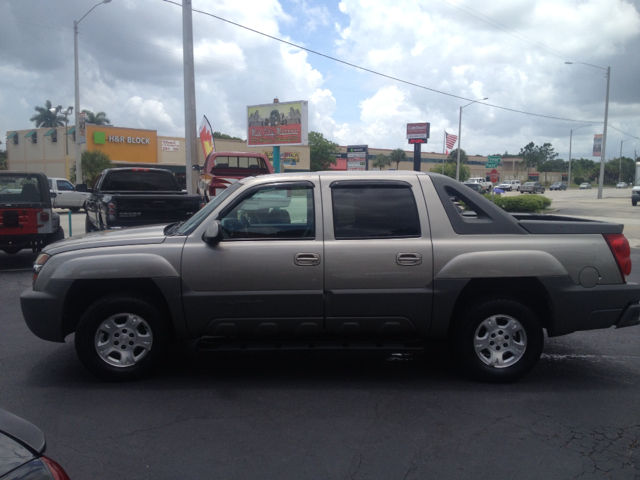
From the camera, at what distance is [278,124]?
1417 inches

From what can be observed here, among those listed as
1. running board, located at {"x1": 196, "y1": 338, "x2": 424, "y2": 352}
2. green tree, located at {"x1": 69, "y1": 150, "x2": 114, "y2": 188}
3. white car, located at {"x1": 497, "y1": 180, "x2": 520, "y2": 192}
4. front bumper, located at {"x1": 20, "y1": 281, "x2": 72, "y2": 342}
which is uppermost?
green tree, located at {"x1": 69, "y1": 150, "x2": 114, "y2": 188}

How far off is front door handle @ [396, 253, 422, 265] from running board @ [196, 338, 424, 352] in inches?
28.6

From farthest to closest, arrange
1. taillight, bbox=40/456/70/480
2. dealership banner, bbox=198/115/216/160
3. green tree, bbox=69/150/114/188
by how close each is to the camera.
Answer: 1. green tree, bbox=69/150/114/188
2. dealership banner, bbox=198/115/216/160
3. taillight, bbox=40/456/70/480

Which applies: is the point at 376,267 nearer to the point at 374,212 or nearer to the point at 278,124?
the point at 374,212

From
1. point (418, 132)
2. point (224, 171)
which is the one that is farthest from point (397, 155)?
point (224, 171)

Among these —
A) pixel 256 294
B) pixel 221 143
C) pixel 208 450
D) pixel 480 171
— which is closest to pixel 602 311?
pixel 256 294

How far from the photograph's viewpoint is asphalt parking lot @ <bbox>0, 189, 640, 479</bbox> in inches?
136

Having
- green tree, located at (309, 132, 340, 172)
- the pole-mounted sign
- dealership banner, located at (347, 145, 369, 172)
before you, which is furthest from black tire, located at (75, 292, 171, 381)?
green tree, located at (309, 132, 340, 172)

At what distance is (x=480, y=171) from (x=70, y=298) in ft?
382

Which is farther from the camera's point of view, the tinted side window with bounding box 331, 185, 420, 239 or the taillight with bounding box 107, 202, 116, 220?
the taillight with bounding box 107, 202, 116, 220

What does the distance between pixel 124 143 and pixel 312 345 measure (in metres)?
44.9

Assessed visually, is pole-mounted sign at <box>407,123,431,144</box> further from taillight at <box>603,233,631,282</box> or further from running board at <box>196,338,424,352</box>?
running board at <box>196,338,424,352</box>

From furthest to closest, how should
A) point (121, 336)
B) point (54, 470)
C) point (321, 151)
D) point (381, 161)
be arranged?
point (381, 161) → point (321, 151) → point (121, 336) → point (54, 470)

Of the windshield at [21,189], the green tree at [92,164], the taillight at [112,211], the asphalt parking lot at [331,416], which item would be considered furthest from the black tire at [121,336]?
the green tree at [92,164]
